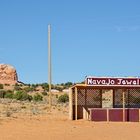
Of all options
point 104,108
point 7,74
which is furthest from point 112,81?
point 7,74

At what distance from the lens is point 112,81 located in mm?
33469

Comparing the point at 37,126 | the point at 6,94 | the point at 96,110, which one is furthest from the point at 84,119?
the point at 6,94

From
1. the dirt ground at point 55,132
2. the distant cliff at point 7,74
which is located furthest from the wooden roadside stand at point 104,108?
the distant cliff at point 7,74

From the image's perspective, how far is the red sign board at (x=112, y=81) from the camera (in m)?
33.3

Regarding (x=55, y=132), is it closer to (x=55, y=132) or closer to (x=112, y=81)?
(x=55, y=132)

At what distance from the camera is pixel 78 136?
76.2 ft

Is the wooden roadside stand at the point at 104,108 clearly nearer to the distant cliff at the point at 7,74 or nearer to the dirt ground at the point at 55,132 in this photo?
the dirt ground at the point at 55,132

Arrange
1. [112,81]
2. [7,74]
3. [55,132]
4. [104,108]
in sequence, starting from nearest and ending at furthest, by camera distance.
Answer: [55,132]
[112,81]
[104,108]
[7,74]

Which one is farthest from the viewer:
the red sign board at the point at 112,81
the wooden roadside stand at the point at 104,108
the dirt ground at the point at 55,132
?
the wooden roadside stand at the point at 104,108

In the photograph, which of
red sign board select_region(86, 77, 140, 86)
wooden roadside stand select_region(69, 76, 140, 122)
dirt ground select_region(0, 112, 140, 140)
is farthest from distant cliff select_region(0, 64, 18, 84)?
dirt ground select_region(0, 112, 140, 140)

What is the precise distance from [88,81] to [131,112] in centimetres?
359

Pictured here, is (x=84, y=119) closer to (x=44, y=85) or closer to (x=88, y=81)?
(x=88, y=81)

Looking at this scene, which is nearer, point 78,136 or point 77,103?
point 78,136

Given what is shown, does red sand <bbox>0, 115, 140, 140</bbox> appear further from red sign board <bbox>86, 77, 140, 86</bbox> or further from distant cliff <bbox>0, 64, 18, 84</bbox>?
distant cliff <bbox>0, 64, 18, 84</bbox>
